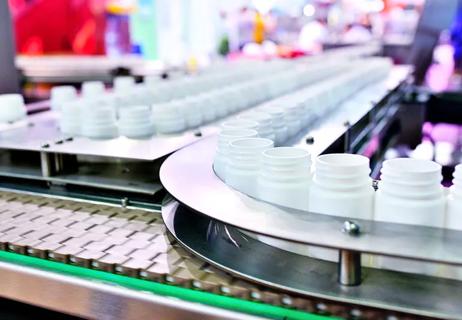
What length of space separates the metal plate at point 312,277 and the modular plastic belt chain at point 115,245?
0.7 inches

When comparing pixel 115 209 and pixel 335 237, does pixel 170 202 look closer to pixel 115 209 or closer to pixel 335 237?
pixel 115 209

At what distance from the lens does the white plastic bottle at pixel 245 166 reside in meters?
0.97

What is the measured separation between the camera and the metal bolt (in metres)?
0.76

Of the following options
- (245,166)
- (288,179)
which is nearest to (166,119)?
(245,166)

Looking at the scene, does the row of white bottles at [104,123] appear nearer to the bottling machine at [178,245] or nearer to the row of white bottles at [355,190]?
the bottling machine at [178,245]

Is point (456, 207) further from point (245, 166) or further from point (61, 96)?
point (61, 96)

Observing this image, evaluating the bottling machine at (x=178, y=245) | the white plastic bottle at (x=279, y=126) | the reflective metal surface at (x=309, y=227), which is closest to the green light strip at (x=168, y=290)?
the bottling machine at (x=178, y=245)

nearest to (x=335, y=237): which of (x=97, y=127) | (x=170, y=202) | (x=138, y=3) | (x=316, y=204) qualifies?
(x=316, y=204)

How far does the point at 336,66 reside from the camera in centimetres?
275

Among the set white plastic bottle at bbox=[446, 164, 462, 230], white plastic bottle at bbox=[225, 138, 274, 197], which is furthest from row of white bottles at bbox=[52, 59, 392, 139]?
white plastic bottle at bbox=[446, 164, 462, 230]

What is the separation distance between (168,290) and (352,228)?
301mm

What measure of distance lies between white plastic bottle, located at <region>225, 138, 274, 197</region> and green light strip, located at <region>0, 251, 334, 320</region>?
0.22m

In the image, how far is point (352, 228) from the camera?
2.48 ft

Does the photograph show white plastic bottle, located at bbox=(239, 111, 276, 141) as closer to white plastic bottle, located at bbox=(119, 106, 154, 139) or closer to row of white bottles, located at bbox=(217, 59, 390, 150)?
row of white bottles, located at bbox=(217, 59, 390, 150)
